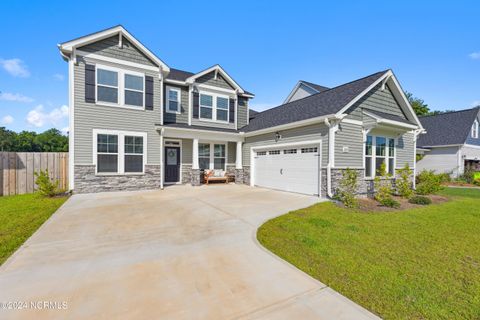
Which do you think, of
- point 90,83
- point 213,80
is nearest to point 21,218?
point 90,83

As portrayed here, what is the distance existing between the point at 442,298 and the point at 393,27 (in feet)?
36.9

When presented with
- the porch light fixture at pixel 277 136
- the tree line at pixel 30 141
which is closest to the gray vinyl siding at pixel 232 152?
the porch light fixture at pixel 277 136

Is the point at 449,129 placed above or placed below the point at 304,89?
below

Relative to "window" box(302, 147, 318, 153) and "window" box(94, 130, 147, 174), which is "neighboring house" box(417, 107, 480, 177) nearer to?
"window" box(302, 147, 318, 153)

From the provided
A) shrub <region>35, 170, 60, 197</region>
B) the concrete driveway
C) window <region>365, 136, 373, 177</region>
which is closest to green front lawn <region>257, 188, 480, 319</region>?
the concrete driveway

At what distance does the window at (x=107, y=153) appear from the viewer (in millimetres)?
9617

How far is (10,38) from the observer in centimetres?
961

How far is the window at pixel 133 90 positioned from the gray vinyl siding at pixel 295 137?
633 cm

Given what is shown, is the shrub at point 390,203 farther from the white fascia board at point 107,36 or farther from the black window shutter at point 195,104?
the white fascia board at point 107,36

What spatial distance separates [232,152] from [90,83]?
26.9 feet

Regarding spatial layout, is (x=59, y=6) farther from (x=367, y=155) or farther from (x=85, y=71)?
(x=367, y=155)

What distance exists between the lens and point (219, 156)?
13.6 metres

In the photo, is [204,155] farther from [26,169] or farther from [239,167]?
[26,169]

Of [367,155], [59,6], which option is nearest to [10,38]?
[59,6]
